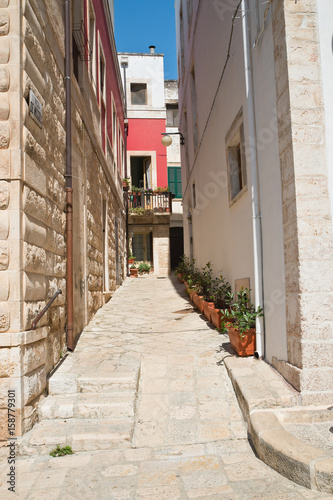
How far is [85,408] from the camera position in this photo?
367 cm

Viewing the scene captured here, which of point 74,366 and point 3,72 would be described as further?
point 74,366

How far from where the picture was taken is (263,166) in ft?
14.1

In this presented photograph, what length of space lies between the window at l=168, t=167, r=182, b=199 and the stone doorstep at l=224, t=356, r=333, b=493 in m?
14.9

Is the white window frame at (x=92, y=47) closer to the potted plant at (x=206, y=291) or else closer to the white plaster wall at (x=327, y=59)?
the potted plant at (x=206, y=291)

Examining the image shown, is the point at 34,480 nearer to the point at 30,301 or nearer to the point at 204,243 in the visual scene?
the point at 30,301

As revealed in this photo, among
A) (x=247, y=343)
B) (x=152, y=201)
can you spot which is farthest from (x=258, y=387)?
(x=152, y=201)

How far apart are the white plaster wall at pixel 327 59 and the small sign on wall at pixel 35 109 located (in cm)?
251

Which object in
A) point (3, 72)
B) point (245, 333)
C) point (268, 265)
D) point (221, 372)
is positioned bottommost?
point (221, 372)

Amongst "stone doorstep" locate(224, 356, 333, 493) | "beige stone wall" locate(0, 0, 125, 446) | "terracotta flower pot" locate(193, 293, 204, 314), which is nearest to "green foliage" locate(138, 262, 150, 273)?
"terracotta flower pot" locate(193, 293, 204, 314)

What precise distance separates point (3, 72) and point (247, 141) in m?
2.67

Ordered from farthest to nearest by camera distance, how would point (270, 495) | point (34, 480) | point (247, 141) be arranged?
point (247, 141), point (34, 480), point (270, 495)

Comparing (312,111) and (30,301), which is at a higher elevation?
(312,111)

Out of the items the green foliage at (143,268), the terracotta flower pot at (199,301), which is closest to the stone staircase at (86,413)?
the terracotta flower pot at (199,301)

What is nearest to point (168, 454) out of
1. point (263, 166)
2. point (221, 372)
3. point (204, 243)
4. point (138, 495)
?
point (138, 495)
